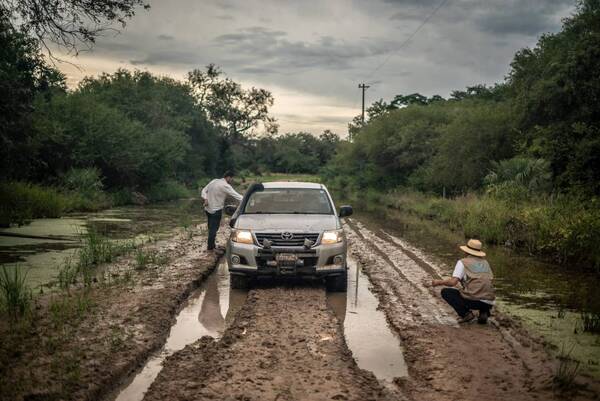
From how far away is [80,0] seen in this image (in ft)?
37.1

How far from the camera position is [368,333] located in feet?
25.7

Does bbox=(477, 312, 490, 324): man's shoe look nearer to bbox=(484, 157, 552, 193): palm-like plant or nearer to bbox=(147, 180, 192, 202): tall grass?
bbox=(484, 157, 552, 193): palm-like plant

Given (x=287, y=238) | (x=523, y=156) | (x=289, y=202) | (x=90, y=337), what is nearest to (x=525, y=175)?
(x=523, y=156)

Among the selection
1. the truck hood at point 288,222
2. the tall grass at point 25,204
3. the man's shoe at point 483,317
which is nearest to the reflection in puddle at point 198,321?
the truck hood at point 288,222

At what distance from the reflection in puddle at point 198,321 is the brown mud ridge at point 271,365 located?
0.61 feet

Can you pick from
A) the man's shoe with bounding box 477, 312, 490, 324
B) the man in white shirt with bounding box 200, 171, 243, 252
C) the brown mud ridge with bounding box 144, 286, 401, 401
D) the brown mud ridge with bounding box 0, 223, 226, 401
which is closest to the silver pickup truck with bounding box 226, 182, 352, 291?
the brown mud ridge with bounding box 0, 223, 226, 401

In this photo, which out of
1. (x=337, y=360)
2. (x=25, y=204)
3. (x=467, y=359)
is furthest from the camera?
(x=25, y=204)

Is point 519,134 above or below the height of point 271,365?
above

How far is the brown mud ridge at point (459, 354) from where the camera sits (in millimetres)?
5512

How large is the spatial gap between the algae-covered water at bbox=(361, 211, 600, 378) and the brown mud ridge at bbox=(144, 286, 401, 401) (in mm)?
2612

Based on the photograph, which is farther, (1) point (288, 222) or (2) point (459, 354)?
(1) point (288, 222)

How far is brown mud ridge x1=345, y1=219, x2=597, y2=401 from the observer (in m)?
5.51

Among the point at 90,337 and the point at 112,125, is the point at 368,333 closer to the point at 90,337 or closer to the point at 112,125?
the point at 90,337

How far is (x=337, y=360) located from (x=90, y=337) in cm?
290
